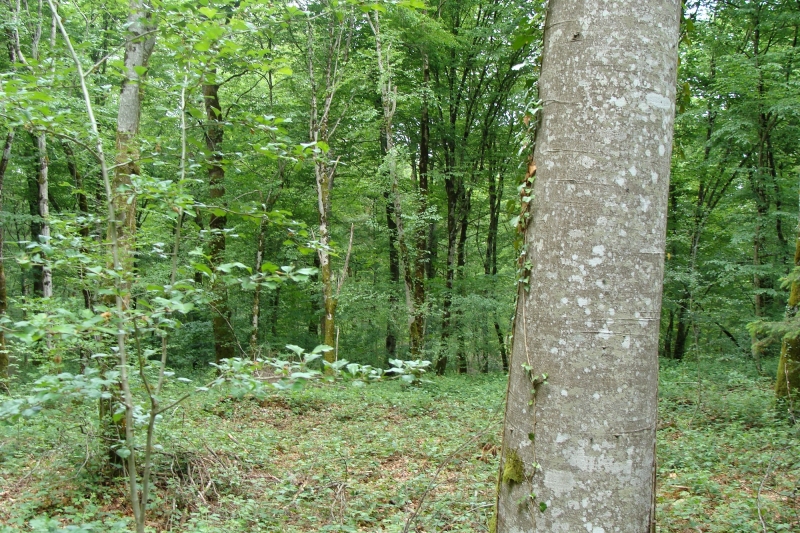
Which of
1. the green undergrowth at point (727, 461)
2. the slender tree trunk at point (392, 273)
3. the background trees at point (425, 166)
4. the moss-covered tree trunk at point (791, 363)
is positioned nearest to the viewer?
the green undergrowth at point (727, 461)

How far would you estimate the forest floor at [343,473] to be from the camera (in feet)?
11.7

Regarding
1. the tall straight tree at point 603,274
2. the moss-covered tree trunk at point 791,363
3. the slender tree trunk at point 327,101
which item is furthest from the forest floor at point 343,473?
the slender tree trunk at point 327,101

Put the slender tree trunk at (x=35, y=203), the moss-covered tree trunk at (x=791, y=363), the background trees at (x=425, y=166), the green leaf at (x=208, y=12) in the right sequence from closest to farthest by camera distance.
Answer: the green leaf at (x=208, y=12) < the moss-covered tree trunk at (x=791, y=363) < the background trees at (x=425, y=166) < the slender tree trunk at (x=35, y=203)

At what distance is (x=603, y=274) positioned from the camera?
1576 mm

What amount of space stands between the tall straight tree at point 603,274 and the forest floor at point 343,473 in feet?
2.53

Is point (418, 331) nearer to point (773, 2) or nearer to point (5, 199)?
point (773, 2)

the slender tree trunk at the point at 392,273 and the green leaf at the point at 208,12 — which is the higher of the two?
the green leaf at the point at 208,12

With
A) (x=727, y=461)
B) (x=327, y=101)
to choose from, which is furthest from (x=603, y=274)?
(x=327, y=101)

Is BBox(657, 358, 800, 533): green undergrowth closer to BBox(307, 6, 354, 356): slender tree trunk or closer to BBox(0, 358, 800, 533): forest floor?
BBox(0, 358, 800, 533): forest floor

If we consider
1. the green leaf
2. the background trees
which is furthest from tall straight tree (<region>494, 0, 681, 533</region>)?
the background trees

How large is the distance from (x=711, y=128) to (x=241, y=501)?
14.6m

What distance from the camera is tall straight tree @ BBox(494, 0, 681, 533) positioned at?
1.57m

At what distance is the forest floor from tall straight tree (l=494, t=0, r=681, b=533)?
771 millimetres

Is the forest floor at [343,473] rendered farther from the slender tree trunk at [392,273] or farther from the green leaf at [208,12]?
the slender tree trunk at [392,273]
